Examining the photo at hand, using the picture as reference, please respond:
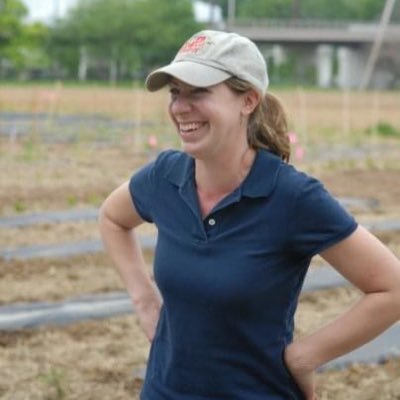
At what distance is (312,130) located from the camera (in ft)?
78.8

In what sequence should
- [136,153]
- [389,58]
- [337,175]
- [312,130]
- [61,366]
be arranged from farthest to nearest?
[389,58]
[312,130]
[136,153]
[337,175]
[61,366]

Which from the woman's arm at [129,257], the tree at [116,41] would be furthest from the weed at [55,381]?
the tree at [116,41]

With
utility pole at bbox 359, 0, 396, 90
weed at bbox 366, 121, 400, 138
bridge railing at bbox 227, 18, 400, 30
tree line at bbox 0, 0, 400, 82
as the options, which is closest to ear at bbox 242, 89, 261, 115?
weed at bbox 366, 121, 400, 138

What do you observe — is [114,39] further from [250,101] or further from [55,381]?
[250,101]

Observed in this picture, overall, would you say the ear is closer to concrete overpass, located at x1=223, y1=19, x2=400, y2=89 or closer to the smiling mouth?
the smiling mouth

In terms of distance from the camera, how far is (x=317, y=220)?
2.06 m

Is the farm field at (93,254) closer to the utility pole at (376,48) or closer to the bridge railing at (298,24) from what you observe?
the utility pole at (376,48)

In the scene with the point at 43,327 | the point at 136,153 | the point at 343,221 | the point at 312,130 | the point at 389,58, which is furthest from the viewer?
the point at 389,58

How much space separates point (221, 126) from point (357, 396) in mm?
2455

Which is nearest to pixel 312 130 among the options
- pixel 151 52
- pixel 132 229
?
pixel 132 229

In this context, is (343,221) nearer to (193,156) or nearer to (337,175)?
(193,156)

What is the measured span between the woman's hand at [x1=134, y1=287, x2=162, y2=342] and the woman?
0.30 m

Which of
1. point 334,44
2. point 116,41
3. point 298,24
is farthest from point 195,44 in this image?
point 298,24

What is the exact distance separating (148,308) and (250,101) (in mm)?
682
